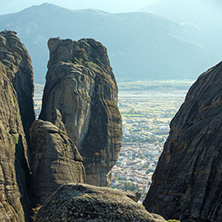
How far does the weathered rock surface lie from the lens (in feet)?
47.7

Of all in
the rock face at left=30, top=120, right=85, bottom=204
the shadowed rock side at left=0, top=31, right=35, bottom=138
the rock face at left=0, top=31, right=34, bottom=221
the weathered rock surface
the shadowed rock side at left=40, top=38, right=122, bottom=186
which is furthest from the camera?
the shadowed rock side at left=40, top=38, right=122, bottom=186

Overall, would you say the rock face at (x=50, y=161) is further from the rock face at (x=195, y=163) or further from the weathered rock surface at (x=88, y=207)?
the weathered rock surface at (x=88, y=207)

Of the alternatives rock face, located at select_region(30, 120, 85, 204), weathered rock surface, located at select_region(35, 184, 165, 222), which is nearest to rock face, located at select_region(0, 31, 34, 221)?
rock face, located at select_region(30, 120, 85, 204)

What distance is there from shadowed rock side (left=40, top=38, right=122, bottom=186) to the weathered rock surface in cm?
3068

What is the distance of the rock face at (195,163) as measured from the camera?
850 inches

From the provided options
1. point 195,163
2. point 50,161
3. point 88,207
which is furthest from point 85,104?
point 88,207

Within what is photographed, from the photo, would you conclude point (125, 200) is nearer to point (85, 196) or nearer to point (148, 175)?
point (85, 196)

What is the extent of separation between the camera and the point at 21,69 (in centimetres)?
5147

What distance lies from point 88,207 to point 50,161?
21761mm

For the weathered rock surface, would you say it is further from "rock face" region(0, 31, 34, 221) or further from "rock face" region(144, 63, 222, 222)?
"rock face" region(0, 31, 34, 221)

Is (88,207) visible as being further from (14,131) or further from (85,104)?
(85,104)

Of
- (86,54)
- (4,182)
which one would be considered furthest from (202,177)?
(86,54)

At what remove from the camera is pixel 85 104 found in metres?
52.1

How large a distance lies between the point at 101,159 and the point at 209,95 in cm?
2608
